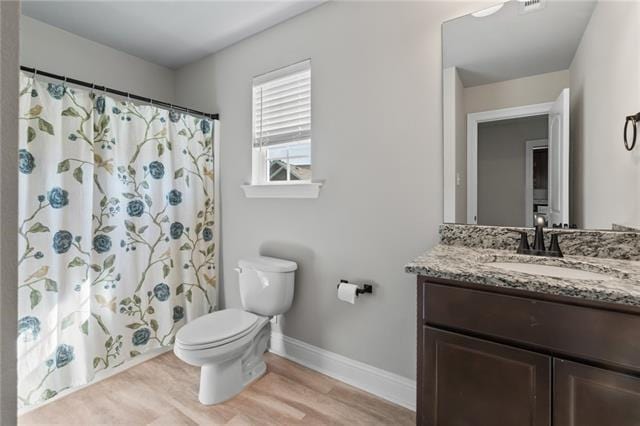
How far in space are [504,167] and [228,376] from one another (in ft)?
6.18

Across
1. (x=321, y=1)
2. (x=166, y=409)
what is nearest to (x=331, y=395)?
(x=166, y=409)

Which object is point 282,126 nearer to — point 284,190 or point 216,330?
point 284,190

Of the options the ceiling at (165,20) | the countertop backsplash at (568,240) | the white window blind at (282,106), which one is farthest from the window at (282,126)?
the countertop backsplash at (568,240)

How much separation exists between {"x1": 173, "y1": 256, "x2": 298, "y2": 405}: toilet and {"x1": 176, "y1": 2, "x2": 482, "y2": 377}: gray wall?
0.18 m

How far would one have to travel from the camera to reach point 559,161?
1.34 meters

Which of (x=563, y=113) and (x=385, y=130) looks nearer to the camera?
(x=563, y=113)

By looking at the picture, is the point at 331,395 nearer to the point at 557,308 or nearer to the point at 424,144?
the point at 557,308

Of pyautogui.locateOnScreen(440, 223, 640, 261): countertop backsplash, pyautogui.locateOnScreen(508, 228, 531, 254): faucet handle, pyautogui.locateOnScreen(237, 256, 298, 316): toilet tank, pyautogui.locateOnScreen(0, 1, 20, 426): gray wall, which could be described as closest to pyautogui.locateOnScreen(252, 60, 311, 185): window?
pyautogui.locateOnScreen(237, 256, 298, 316): toilet tank

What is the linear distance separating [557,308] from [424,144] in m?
0.98

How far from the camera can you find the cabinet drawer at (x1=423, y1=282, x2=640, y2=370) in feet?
2.60

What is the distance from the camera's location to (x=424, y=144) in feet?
5.23

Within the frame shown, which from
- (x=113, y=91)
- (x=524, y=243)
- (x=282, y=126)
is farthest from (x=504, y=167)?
(x=113, y=91)

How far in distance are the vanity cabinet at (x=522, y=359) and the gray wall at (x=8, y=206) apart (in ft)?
3.43

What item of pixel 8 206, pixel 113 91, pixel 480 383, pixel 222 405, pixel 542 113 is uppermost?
pixel 113 91
